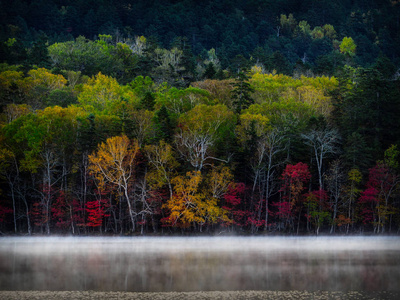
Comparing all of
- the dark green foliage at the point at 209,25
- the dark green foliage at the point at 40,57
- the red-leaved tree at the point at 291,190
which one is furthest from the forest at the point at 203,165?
the dark green foliage at the point at 209,25

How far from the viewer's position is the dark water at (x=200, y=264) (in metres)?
36.1

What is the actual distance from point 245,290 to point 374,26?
567ft

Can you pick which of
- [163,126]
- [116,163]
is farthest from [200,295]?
[163,126]

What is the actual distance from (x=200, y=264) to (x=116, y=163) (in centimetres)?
1802

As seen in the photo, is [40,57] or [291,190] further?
[40,57]

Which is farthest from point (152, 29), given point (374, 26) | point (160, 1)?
point (374, 26)

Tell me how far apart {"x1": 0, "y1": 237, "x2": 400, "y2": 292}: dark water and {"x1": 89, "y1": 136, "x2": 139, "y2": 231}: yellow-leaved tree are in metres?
5.98

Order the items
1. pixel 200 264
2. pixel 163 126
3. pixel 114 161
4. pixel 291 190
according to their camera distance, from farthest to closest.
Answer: pixel 163 126 → pixel 291 190 → pixel 114 161 → pixel 200 264

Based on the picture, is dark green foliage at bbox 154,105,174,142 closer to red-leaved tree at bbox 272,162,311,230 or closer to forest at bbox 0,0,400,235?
forest at bbox 0,0,400,235

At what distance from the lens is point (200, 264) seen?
4303 cm

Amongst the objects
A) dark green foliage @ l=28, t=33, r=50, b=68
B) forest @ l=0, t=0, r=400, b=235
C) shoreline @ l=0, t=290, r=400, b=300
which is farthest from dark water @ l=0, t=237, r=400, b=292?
dark green foliage @ l=28, t=33, r=50, b=68

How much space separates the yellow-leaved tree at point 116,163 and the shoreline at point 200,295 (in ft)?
73.6

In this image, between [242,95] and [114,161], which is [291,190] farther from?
[114,161]

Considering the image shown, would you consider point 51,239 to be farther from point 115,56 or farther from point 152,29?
point 152,29
